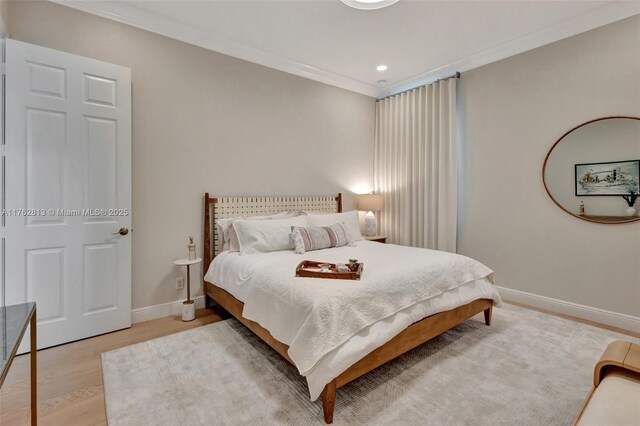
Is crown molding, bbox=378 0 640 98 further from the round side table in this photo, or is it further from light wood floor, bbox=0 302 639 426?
the round side table

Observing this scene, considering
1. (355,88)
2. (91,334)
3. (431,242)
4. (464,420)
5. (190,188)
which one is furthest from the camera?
(355,88)

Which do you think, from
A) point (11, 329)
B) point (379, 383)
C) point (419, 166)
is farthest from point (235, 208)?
point (419, 166)

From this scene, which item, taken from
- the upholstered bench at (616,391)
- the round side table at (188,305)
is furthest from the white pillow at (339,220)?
the upholstered bench at (616,391)

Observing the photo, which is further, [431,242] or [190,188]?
[431,242]

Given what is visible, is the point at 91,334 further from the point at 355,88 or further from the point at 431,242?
the point at 355,88

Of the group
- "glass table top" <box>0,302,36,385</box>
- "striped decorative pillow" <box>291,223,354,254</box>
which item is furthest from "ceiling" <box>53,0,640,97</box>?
"glass table top" <box>0,302,36,385</box>

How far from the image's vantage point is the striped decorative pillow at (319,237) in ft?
10.1

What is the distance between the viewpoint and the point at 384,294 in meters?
2.01

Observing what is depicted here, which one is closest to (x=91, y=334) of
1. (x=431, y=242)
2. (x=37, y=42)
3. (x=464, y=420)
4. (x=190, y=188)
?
(x=190, y=188)

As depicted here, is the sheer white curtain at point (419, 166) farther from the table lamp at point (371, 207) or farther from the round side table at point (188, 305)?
the round side table at point (188, 305)

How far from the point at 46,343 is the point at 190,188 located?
67.3 inches

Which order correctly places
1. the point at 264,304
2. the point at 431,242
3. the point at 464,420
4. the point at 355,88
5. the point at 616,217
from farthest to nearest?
the point at 355,88
the point at 431,242
the point at 616,217
the point at 264,304
the point at 464,420

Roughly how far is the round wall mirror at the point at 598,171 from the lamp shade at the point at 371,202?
80.3 inches

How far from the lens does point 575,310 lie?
122 inches
